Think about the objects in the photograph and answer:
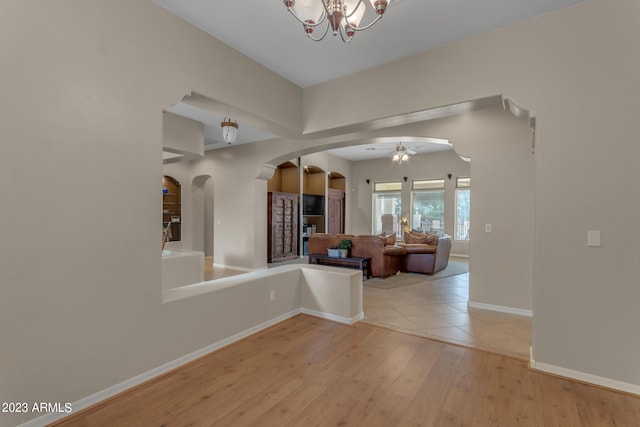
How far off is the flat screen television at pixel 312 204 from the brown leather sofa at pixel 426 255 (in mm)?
3692

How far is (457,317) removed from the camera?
3.75 meters

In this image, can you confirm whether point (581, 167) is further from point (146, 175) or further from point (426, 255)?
point (426, 255)

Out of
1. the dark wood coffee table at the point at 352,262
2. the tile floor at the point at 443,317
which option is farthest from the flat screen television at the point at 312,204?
the tile floor at the point at 443,317

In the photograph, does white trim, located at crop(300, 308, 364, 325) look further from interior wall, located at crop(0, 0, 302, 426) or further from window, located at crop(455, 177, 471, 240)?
window, located at crop(455, 177, 471, 240)

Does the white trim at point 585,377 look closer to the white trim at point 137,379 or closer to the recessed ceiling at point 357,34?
the white trim at point 137,379

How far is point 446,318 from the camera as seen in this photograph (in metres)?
3.72

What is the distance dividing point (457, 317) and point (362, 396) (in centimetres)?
218

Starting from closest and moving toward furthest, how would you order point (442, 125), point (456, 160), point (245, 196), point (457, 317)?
point (457, 317)
point (442, 125)
point (245, 196)
point (456, 160)

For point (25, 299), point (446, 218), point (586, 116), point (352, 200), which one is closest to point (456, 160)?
point (446, 218)

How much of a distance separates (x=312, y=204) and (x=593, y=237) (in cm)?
754

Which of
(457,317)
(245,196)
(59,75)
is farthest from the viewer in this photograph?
(245,196)

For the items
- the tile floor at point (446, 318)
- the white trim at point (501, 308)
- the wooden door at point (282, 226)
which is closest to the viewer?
the tile floor at point (446, 318)

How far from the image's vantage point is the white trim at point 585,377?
2.16 meters

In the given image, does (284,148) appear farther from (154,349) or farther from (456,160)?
(456,160)
